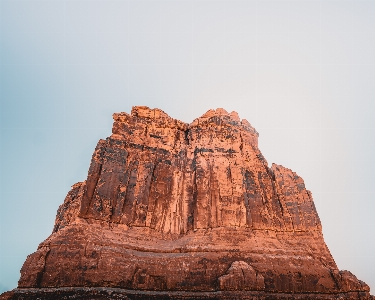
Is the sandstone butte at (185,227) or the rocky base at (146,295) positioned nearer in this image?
the rocky base at (146,295)

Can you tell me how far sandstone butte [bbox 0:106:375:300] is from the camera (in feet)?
62.2

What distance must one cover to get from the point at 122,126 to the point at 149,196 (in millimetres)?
8239

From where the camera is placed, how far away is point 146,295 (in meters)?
18.3

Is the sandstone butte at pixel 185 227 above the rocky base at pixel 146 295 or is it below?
above

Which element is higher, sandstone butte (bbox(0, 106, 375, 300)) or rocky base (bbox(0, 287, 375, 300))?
sandstone butte (bbox(0, 106, 375, 300))

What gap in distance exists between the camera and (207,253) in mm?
21297

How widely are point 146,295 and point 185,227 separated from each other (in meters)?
7.80

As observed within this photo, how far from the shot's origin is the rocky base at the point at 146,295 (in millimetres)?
17109

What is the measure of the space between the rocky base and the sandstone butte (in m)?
0.07

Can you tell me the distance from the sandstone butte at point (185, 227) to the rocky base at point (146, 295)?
7cm

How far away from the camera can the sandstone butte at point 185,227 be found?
19.0m

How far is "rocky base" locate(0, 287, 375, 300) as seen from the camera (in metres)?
17.1

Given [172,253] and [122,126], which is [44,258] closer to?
[172,253]

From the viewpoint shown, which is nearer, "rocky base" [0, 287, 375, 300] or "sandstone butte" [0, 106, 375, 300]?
"rocky base" [0, 287, 375, 300]
